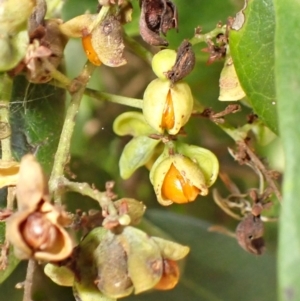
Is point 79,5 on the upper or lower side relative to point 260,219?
upper

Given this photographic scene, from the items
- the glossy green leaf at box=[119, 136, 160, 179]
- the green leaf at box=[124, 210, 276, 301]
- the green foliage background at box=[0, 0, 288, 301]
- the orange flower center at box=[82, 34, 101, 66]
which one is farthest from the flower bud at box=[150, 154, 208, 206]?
the green leaf at box=[124, 210, 276, 301]

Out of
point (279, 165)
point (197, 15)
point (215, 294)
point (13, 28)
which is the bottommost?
point (215, 294)

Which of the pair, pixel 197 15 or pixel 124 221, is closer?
pixel 124 221

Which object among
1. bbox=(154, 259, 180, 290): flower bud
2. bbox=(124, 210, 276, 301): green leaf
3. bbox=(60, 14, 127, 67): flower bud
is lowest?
bbox=(124, 210, 276, 301): green leaf

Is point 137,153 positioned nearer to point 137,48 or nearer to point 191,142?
point 137,48

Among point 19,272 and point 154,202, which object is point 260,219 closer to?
point 19,272

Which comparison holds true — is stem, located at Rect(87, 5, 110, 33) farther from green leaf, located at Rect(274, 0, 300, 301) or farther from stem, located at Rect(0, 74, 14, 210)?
green leaf, located at Rect(274, 0, 300, 301)

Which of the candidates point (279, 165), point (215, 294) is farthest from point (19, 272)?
point (279, 165)

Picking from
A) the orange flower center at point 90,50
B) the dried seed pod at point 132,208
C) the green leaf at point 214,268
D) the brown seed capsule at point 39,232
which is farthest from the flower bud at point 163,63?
the green leaf at point 214,268
